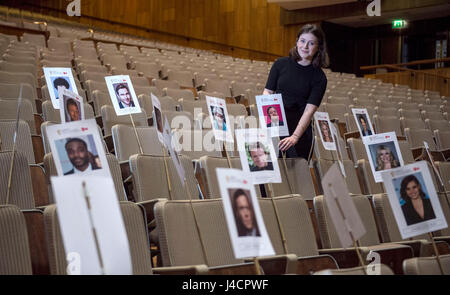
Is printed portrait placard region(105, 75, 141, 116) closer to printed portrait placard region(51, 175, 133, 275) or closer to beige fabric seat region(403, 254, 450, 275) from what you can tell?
beige fabric seat region(403, 254, 450, 275)

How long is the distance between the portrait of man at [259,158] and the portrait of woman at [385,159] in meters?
0.42

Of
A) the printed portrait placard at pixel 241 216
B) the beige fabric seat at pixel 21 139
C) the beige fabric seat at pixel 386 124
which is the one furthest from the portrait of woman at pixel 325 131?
the beige fabric seat at pixel 386 124

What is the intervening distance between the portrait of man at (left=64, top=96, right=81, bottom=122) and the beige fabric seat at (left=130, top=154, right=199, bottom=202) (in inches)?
13.5

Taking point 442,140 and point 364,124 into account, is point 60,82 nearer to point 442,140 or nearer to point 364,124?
point 364,124

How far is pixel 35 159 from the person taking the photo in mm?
2221

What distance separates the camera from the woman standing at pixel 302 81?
2240 mm

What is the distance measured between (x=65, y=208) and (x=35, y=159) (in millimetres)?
1452

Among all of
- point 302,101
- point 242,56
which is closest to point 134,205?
point 302,101

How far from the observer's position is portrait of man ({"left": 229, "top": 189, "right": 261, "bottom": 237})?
1.02 meters

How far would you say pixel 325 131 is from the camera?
221 centimetres

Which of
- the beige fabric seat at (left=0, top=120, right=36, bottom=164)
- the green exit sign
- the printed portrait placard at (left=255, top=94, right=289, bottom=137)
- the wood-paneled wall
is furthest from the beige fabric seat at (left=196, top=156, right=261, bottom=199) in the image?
the green exit sign

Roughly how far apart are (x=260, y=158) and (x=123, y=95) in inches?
29.7

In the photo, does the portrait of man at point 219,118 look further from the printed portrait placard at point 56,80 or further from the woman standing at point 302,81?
the printed portrait placard at point 56,80

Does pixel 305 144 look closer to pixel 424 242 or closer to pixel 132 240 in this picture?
pixel 424 242
